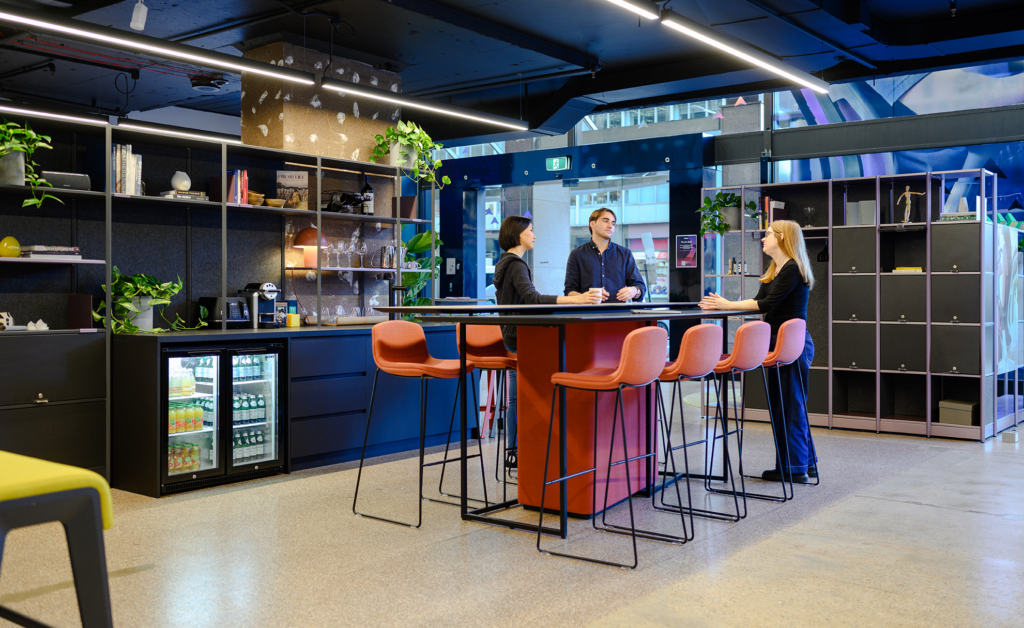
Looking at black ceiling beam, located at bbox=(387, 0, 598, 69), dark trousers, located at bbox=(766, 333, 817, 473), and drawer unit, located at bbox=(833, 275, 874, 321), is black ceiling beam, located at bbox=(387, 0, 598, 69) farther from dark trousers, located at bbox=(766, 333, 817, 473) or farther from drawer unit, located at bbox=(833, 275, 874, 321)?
dark trousers, located at bbox=(766, 333, 817, 473)

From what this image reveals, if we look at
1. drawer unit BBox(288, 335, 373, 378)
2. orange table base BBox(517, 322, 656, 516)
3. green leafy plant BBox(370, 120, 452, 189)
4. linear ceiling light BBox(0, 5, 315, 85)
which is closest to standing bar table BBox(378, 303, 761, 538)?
orange table base BBox(517, 322, 656, 516)

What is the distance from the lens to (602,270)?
20.3 feet

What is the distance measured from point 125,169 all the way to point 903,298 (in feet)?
20.4

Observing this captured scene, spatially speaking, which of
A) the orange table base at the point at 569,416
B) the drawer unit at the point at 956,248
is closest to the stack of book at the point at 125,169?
the orange table base at the point at 569,416

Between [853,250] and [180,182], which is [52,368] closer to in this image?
[180,182]

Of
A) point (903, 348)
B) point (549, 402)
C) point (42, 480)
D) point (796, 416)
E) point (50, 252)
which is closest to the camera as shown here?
point (42, 480)

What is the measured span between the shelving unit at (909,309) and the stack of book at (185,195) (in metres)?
5.13

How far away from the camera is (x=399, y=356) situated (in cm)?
489

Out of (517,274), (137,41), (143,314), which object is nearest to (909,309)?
(517,274)

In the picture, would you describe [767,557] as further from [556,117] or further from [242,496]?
[556,117]

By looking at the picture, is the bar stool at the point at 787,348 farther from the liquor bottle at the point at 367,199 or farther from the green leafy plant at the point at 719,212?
the liquor bottle at the point at 367,199

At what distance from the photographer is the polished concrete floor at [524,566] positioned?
3090 millimetres

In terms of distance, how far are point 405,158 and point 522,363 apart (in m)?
3.51

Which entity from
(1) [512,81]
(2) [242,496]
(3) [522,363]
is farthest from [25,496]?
(1) [512,81]
